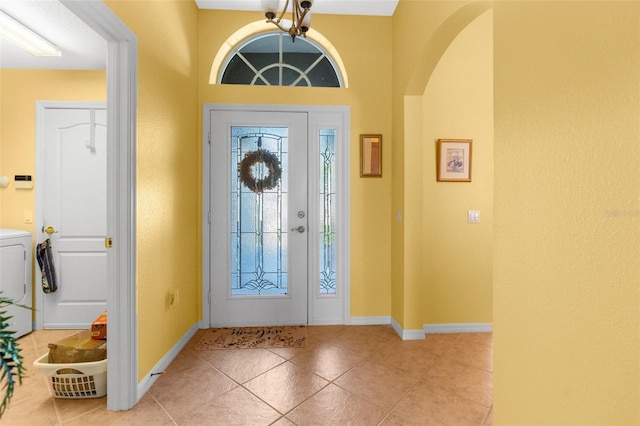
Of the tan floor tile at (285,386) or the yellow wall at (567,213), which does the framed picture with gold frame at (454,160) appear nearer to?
the yellow wall at (567,213)

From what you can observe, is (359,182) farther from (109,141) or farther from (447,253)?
(109,141)

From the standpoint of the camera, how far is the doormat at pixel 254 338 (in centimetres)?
250

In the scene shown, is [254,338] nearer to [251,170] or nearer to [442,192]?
[251,170]

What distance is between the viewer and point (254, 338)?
8.64 feet

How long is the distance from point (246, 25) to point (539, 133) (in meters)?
2.80

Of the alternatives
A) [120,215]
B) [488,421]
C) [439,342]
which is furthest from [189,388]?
[439,342]

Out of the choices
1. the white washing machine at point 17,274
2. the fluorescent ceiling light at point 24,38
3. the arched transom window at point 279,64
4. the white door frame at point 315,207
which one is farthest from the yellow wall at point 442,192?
the white washing machine at point 17,274

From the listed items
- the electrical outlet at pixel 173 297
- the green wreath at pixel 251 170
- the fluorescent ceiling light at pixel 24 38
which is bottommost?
the electrical outlet at pixel 173 297

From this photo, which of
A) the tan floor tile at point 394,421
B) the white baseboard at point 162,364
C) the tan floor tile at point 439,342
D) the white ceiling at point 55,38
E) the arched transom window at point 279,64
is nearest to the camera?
the tan floor tile at point 394,421

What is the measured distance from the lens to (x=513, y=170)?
4.11ft

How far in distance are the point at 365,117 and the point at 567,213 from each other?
2.18 meters

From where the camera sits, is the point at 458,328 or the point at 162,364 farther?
the point at 458,328

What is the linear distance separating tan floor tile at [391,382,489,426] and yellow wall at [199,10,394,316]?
44.3 inches

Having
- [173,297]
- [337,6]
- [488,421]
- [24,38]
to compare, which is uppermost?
[337,6]
